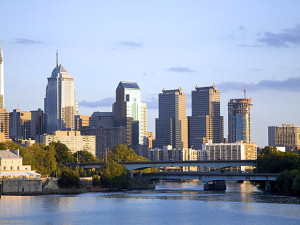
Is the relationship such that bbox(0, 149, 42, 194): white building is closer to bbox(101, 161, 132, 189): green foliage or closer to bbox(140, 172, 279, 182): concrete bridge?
bbox(101, 161, 132, 189): green foliage

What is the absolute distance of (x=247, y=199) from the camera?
14300 cm

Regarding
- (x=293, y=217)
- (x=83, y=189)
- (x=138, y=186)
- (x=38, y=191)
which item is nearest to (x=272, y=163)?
(x=138, y=186)

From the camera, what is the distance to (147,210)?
4673 inches

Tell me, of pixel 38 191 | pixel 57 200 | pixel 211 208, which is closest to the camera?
pixel 211 208

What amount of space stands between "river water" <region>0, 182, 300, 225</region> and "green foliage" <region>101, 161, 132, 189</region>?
1481 inches

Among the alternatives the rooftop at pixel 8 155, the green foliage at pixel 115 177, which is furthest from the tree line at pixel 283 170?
the rooftop at pixel 8 155

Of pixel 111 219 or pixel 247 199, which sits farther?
pixel 247 199

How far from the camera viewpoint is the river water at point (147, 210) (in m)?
103

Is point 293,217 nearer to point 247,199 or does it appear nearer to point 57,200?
point 247,199

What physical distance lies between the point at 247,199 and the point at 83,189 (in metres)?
44.1

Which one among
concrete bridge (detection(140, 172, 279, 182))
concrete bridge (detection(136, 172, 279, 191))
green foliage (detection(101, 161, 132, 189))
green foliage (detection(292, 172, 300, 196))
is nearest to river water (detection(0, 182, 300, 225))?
green foliage (detection(292, 172, 300, 196))

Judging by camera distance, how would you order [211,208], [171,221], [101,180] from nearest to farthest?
[171,221]
[211,208]
[101,180]

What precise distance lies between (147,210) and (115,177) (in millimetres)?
66164

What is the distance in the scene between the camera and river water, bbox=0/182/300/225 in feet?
339
